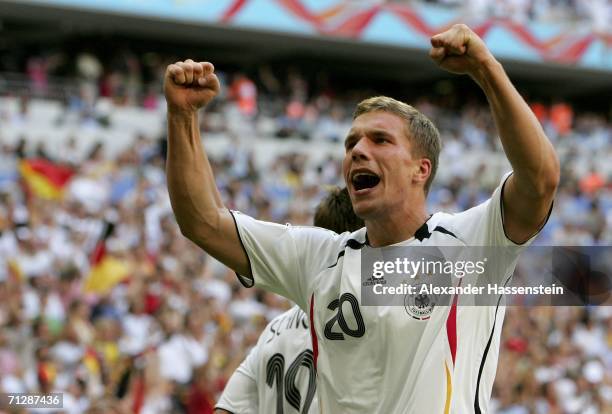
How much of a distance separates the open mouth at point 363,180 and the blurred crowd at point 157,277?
10.7 ft

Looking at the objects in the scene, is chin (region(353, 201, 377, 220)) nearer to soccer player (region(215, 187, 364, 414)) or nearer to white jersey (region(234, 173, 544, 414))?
white jersey (region(234, 173, 544, 414))

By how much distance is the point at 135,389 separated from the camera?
26.5ft

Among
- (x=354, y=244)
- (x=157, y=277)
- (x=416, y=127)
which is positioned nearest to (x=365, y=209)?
(x=354, y=244)

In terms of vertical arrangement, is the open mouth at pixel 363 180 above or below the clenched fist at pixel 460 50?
below

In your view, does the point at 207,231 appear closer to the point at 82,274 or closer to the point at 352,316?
the point at 352,316

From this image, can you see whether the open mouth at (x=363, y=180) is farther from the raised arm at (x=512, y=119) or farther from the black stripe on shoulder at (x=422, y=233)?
the raised arm at (x=512, y=119)

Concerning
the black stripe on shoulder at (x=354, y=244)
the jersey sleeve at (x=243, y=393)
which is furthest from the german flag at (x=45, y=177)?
the black stripe on shoulder at (x=354, y=244)

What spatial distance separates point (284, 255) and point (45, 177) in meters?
9.29

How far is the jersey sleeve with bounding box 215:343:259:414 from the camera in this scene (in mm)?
4664

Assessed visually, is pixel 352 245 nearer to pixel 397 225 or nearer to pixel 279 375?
pixel 397 225

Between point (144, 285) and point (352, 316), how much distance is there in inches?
272

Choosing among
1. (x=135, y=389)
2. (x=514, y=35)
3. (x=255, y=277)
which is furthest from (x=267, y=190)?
(x=514, y=35)

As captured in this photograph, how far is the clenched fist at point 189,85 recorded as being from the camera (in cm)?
348

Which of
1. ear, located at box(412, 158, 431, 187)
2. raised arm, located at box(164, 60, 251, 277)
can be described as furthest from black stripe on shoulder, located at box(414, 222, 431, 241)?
raised arm, located at box(164, 60, 251, 277)
